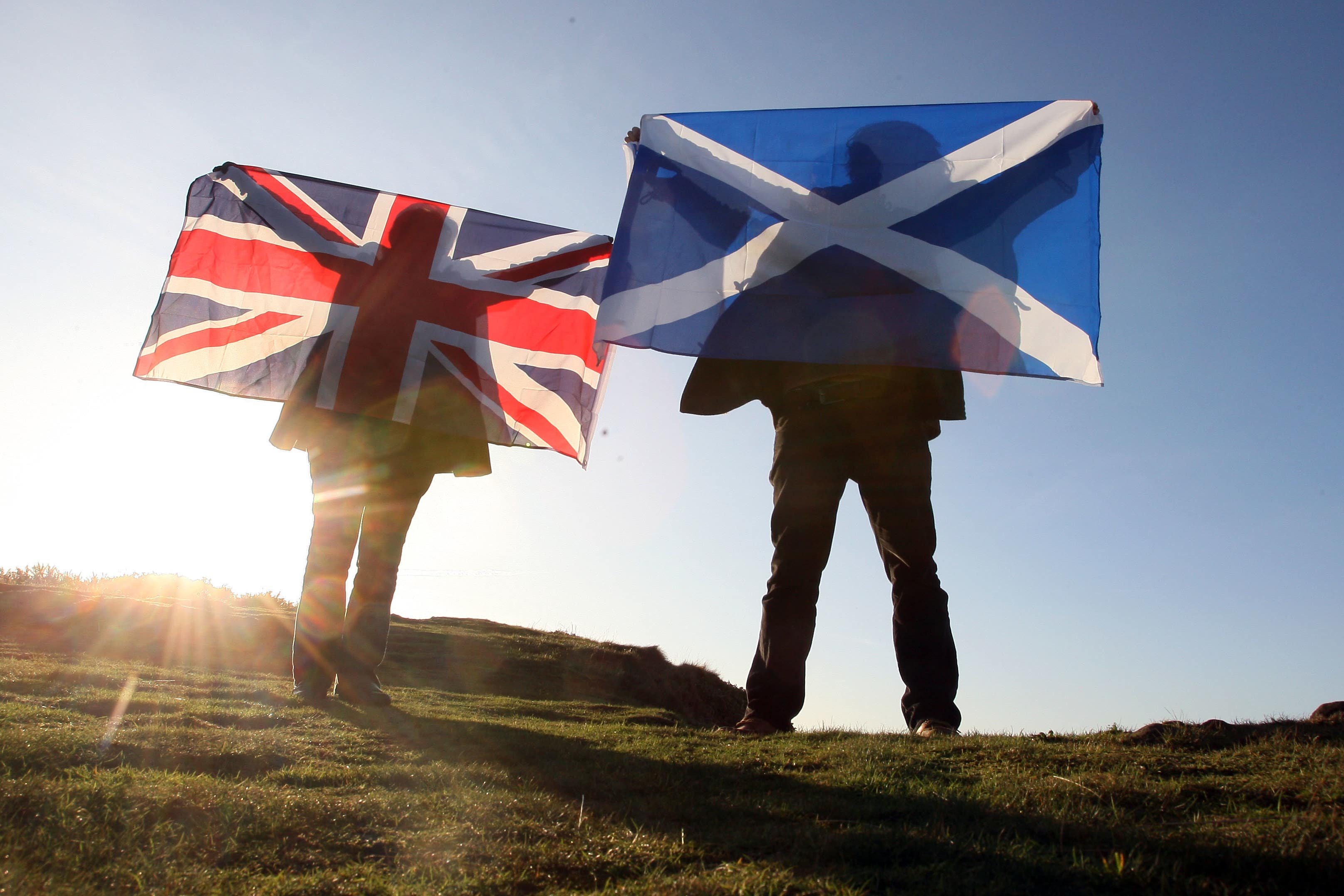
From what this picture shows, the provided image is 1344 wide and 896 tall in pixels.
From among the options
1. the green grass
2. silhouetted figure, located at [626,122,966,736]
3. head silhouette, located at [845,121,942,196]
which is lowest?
the green grass

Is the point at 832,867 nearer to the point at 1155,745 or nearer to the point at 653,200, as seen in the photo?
the point at 1155,745

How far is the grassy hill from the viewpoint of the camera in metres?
1.55

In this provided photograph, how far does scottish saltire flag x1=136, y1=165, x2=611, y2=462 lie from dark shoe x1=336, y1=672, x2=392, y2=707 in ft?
5.20

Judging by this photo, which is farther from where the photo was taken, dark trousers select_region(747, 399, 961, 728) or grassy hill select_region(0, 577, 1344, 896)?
dark trousers select_region(747, 399, 961, 728)

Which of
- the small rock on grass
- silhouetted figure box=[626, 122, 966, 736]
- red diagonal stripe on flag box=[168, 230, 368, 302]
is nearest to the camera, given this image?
the small rock on grass

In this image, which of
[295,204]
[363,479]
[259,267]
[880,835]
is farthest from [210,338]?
[880,835]

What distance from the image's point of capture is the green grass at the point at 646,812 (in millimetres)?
1541

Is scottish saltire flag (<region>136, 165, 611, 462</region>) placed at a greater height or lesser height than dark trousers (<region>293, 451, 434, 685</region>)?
greater

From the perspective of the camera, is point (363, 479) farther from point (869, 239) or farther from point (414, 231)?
point (869, 239)

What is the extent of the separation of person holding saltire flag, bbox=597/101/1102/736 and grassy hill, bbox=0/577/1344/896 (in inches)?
33.7

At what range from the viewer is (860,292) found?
4328 millimetres

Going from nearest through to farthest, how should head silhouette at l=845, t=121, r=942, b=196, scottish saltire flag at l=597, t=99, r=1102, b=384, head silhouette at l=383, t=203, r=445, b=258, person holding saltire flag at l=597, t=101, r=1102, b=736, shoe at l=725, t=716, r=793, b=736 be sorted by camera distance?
shoe at l=725, t=716, r=793, b=736 → person holding saltire flag at l=597, t=101, r=1102, b=736 → scottish saltire flag at l=597, t=99, r=1102, b=384 → head silhouette at l=845, t=121, r=942, b=196 → head silhouette at l=383, t=203, r=445, b=258

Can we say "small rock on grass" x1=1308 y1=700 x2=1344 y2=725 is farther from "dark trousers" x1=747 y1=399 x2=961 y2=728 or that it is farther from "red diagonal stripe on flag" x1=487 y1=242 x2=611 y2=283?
"red diagonal stripe on flag" x1=487 y1=242 x2=611 y2=283

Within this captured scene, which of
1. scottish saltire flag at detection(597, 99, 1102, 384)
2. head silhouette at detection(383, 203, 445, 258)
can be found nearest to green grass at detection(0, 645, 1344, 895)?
scottish saltire flag at detection(597, 99, 1102, 384)
